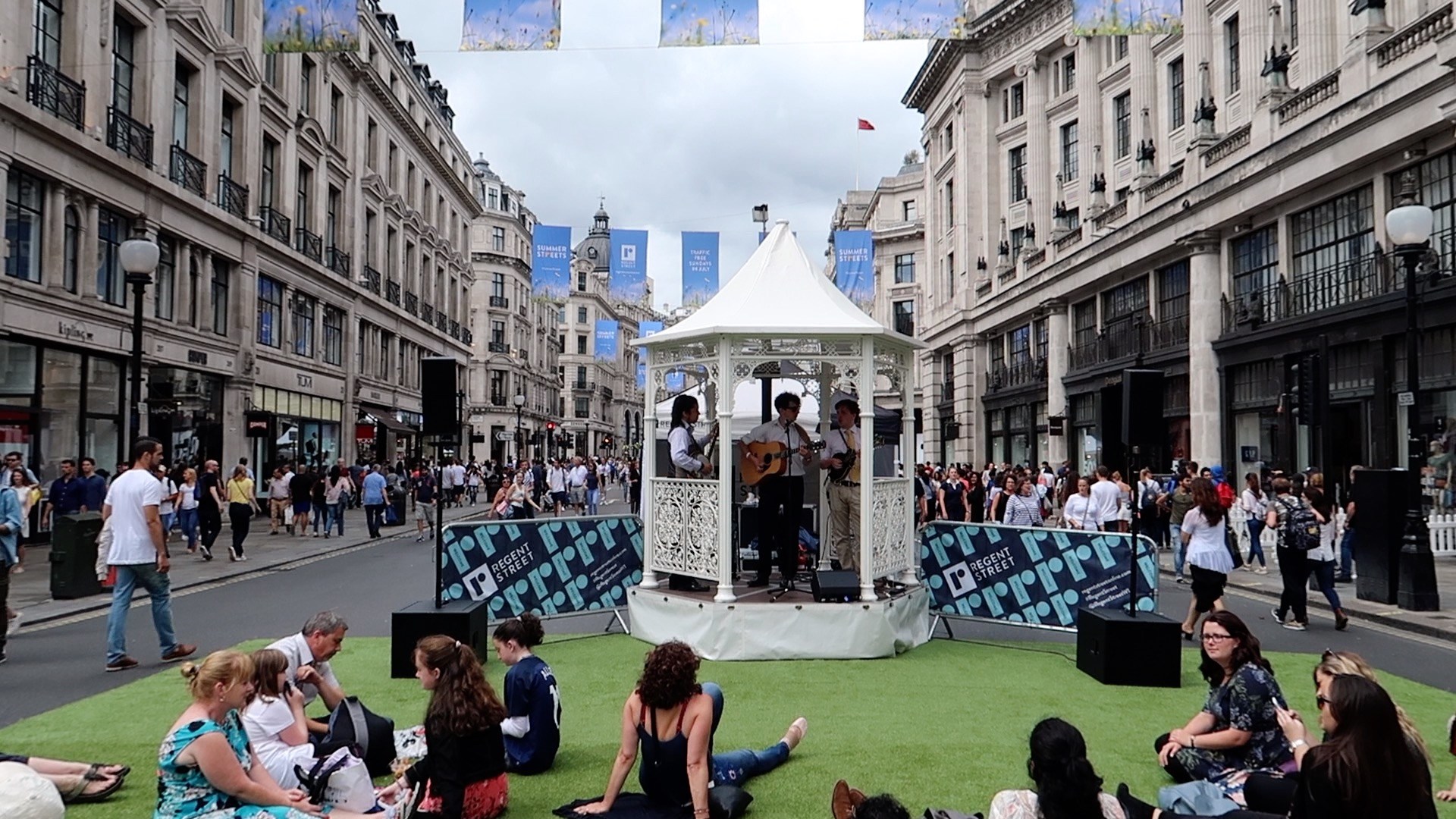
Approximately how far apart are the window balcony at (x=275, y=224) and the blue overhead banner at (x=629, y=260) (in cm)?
1188

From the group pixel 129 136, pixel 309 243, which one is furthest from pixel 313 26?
pixel 309 243

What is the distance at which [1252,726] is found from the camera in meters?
5.38

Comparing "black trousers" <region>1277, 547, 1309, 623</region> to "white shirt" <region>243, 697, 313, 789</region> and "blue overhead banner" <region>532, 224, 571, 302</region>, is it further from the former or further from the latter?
"blue overhead banner" <region>532, 224, 571, 302</region>

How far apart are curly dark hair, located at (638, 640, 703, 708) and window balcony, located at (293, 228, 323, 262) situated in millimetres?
31973

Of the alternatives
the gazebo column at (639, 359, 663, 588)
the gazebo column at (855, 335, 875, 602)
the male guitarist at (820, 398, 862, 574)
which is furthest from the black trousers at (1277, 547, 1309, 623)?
the gazebo column at (639, 359, 663, 588)

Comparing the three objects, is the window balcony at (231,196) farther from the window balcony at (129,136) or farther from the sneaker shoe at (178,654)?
the sneaker shoe at (178,654)

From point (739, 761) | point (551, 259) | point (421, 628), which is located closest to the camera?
point (739, 761)

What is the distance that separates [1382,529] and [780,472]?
8.36 metres

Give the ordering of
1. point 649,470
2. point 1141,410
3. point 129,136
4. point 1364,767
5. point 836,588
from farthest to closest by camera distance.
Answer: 1. point 129,136
2. point 649,470
3. point 836,588
4. point 1141,410
5. point 1364,767

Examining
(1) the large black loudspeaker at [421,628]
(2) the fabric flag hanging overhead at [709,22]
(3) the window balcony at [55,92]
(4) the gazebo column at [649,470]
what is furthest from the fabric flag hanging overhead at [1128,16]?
(3) the window balcony at [55,92]

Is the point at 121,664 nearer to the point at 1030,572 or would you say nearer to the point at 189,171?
the point at 1030,572

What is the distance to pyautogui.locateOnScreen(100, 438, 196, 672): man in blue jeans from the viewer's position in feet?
28.8

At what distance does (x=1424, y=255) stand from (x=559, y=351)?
9064cm

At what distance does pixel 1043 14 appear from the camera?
1521 inches
